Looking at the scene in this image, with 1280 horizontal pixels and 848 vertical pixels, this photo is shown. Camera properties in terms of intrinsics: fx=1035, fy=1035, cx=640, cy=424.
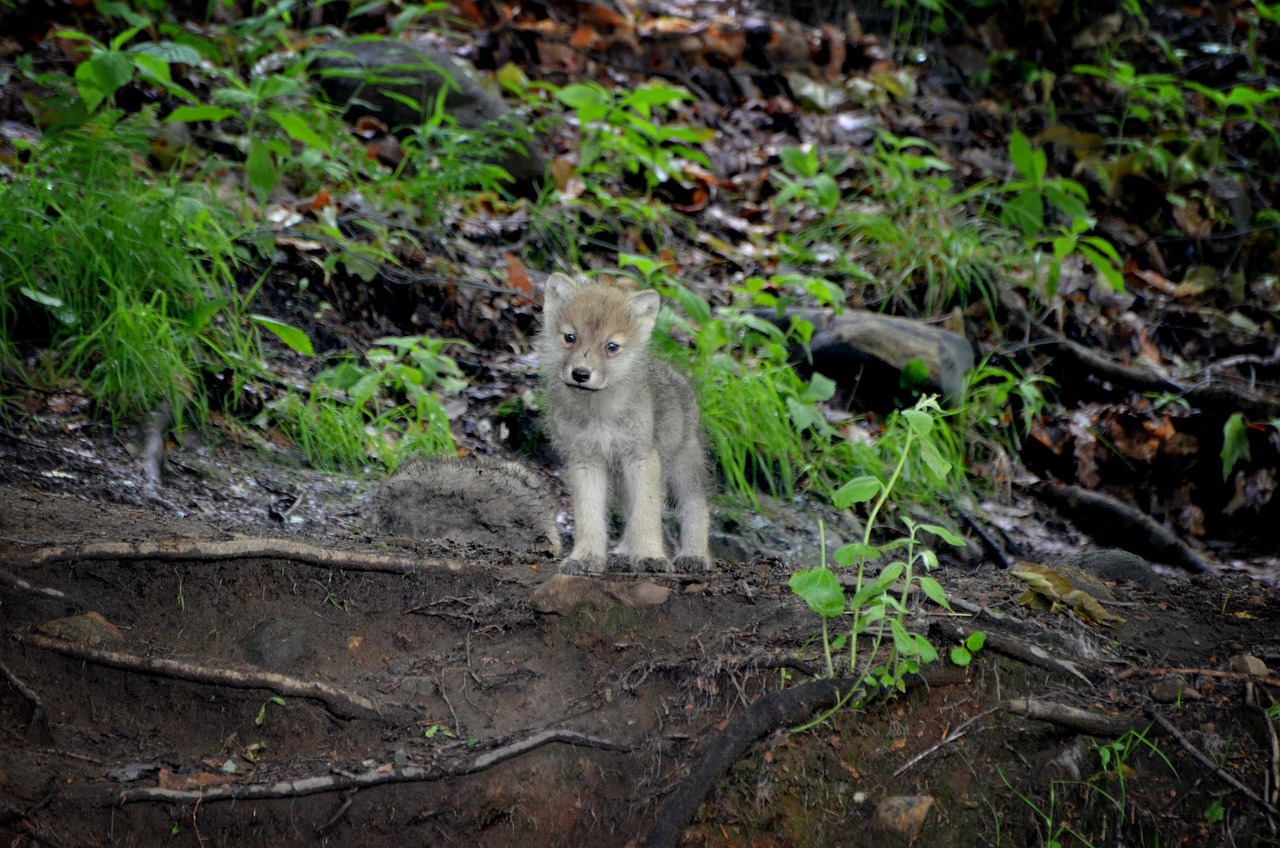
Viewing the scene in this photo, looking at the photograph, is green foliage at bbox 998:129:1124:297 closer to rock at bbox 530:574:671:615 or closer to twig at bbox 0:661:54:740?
rock at bbox 530:574:671:615

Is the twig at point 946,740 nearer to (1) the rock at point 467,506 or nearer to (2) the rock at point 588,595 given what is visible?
(2) the rock at point 588,595

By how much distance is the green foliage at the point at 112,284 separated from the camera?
16.9ft

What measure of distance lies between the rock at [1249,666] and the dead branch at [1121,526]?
3165mm

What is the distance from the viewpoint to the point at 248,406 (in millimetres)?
5676

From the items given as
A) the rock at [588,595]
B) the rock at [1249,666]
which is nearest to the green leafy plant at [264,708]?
the rock at [588,595]

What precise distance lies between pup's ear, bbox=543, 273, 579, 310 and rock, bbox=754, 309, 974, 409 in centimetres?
232

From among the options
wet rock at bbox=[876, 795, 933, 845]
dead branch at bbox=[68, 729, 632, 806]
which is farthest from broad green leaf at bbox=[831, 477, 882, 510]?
dead branch at bbox=[68, 729, 632, 806]

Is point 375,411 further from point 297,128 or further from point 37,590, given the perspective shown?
point 37,590

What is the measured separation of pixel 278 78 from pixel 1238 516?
6.99 meters

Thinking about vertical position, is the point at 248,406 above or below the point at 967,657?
below

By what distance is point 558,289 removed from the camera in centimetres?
470

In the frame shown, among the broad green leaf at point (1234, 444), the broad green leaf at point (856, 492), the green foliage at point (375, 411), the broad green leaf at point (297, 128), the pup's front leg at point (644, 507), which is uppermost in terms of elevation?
the broad green leaf at point (856, 492)

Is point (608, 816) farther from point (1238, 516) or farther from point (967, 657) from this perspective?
point (1238, 516)

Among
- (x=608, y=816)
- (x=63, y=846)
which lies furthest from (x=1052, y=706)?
(x=63, y=846)
